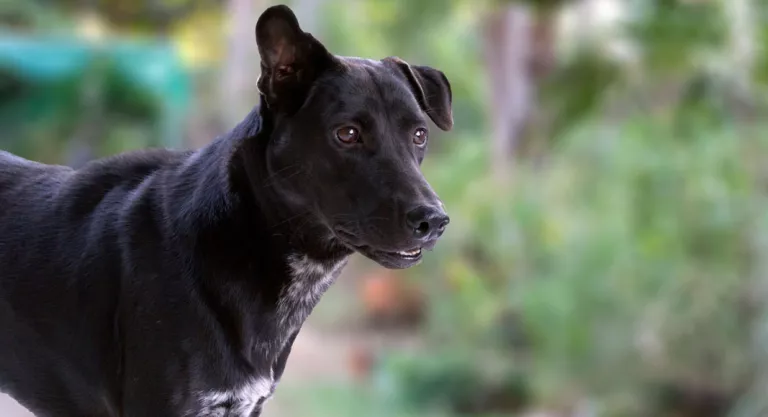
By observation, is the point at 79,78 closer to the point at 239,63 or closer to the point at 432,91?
the point at 239,63

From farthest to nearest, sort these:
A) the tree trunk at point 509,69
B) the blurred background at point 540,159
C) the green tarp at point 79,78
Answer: the tree trunk at point 509,69, the blurred background at point 540,159, the green tarp at point 79,78

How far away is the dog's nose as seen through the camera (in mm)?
693

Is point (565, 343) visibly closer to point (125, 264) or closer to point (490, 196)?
point (490, 196)

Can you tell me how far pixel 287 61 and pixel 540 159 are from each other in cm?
188

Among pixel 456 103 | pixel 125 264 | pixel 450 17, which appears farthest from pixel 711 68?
pixel 125 264

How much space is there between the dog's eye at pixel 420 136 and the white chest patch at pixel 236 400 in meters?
0.24

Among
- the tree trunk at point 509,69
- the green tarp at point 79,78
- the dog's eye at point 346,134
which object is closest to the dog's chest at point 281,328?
the dog's eye at point 346,134

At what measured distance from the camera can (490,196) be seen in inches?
106

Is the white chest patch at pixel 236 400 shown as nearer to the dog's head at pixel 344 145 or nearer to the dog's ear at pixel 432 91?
the dog's head at pixel 344 145

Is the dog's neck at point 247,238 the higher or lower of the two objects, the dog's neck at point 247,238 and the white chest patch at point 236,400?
the higher

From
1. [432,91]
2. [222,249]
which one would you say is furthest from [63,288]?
[432,91]

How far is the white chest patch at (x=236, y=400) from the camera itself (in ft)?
2.41

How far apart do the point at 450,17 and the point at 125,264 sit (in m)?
1.75

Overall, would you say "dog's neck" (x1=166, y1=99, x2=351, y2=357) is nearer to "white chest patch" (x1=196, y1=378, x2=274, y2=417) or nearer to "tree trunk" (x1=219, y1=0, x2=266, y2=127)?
"white chest patch" (x1=196, y1=378, x2=274, y2=417)
